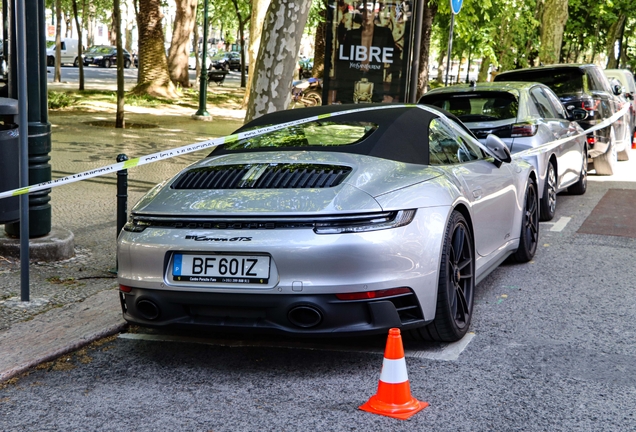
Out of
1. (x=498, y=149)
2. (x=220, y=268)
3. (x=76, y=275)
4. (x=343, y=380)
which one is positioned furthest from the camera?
(x=76, y=275)

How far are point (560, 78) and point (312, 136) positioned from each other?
31.7ft

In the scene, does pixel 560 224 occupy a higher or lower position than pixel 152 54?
lower

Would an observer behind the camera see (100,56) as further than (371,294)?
Yes

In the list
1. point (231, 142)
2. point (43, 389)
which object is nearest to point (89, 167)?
point (231, 142)

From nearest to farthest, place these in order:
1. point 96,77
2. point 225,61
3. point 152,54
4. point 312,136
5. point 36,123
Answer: point 312,136, point 36,123, point 152,54, point 96,77, point 225,61

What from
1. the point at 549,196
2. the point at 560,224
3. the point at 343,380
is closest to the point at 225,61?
the point at 549,196

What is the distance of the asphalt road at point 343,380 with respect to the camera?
3727mm

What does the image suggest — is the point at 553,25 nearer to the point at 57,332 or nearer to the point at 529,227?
the point at 529,227

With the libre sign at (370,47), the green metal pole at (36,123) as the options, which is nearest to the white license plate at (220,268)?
the green metal pole at (36,123)

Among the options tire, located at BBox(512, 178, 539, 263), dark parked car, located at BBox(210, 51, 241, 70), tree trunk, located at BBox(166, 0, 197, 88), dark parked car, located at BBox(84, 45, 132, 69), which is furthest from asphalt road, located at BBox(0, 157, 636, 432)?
dark parked car, located at BBox(210, 51, 241, 70)

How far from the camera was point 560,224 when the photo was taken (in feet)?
30.0

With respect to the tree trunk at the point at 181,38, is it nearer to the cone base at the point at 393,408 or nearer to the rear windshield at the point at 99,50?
the cone base at the point at 393,408

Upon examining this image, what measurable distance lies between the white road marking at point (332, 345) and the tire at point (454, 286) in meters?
0.07

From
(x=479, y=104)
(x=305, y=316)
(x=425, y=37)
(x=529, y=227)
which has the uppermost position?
(x=425, y=37)
